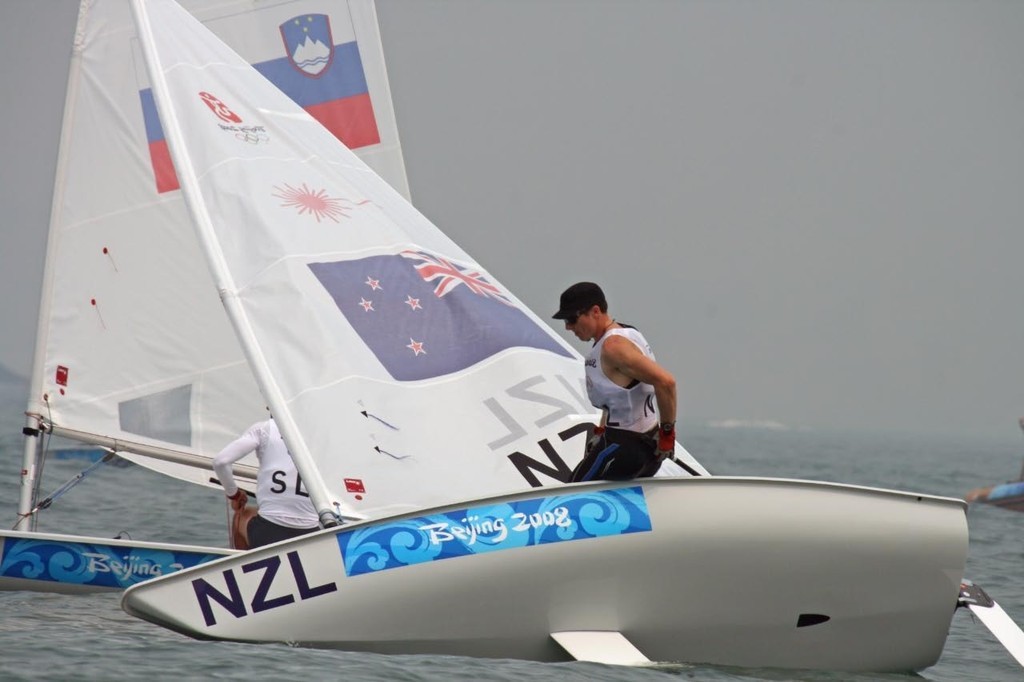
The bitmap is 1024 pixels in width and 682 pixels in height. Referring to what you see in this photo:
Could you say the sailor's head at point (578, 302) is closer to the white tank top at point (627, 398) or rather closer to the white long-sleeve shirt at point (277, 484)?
the white tank top at point (627, 398)

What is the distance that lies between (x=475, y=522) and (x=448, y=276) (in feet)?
6.12

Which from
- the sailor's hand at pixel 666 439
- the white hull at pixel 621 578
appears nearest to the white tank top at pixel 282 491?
the white hull at pixel 621 578

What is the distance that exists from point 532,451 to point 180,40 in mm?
3137

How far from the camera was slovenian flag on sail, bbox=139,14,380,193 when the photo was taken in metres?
10.9

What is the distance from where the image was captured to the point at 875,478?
36125mm

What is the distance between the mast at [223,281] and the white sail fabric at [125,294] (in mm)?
2278

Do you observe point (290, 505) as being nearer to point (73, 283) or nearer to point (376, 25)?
point (73, 283)

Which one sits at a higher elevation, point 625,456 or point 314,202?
point 314,202

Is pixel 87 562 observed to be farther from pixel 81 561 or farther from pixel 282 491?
pixel 282 491

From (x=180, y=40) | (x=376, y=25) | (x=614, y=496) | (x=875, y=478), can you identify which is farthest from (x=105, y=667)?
(x=875, y=478)

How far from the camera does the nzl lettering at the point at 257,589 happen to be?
607 centimetres

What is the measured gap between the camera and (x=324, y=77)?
11.0 meters

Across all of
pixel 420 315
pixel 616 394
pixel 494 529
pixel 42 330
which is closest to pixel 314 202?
pixel 420 315

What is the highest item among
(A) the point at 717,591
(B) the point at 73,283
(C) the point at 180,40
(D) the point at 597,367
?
(C) the point at 180,40
